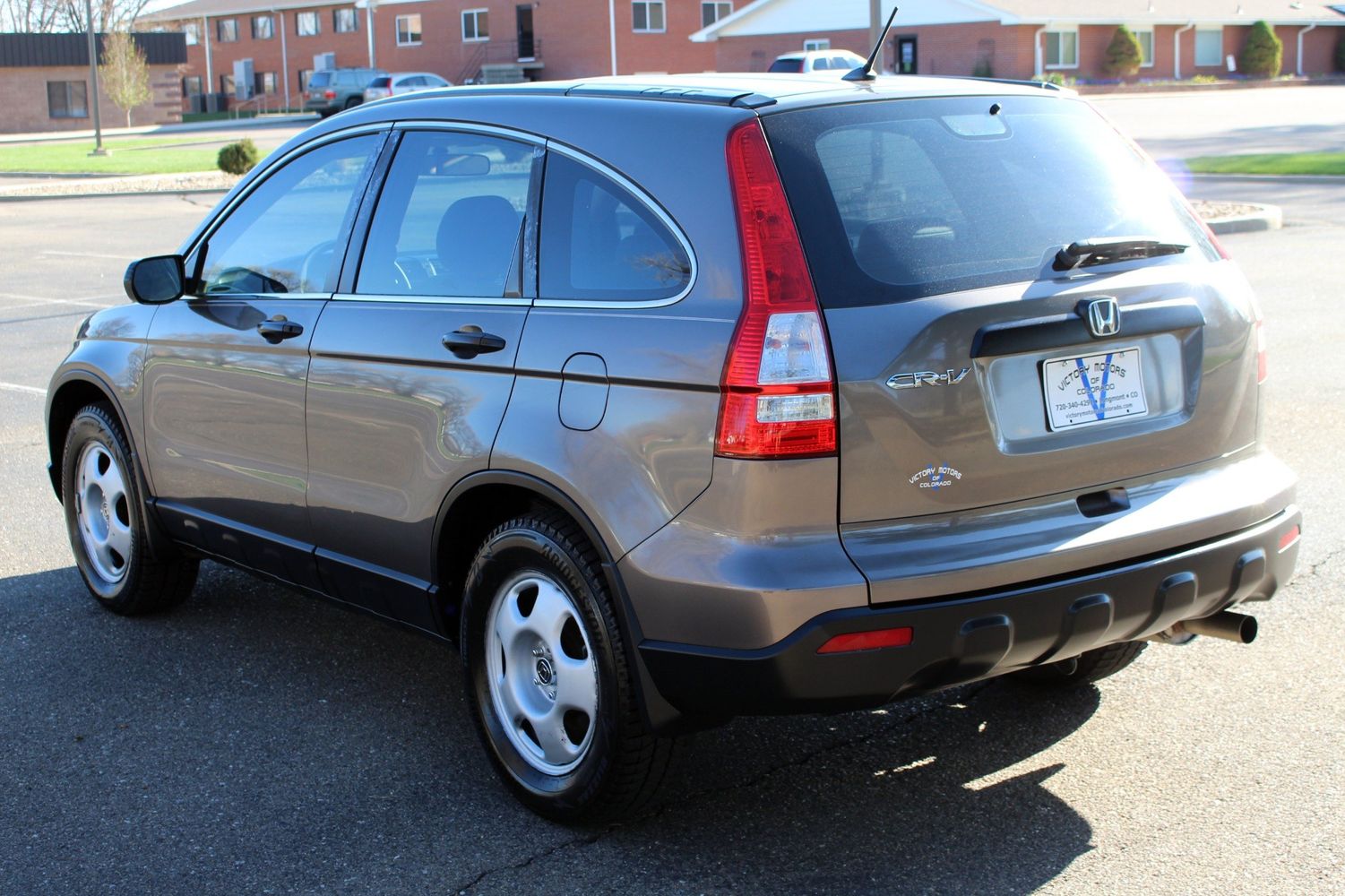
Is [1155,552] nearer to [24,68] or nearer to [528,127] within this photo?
[528,127]

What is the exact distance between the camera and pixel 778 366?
130 inches

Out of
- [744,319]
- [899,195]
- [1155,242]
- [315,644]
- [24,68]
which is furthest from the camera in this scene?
[24,68]

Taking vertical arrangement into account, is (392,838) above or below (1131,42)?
below

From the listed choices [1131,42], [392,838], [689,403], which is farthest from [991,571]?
[1131,42]

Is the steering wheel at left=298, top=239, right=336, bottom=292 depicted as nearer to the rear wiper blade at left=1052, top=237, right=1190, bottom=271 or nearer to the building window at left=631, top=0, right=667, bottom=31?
the rear wiper blade at left=1052, top=237, right=1190, bottom=271

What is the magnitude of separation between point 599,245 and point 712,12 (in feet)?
242

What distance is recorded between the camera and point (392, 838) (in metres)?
3.82

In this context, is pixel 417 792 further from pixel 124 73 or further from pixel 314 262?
pixel 124 73

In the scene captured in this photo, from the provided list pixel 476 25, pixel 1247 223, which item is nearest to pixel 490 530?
pixel 1247 223

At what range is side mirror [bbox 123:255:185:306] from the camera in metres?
5.04

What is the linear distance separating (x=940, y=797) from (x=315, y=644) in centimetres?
243

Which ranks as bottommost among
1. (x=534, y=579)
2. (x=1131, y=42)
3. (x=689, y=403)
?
(x=534, y=579)

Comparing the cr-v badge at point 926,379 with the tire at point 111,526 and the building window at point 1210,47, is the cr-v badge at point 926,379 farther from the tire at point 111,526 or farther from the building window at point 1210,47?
the building window at point 1210,47

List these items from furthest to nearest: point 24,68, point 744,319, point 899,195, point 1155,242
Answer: point 24,68 < point 1155,242 < point 899,195 < point 744,319
